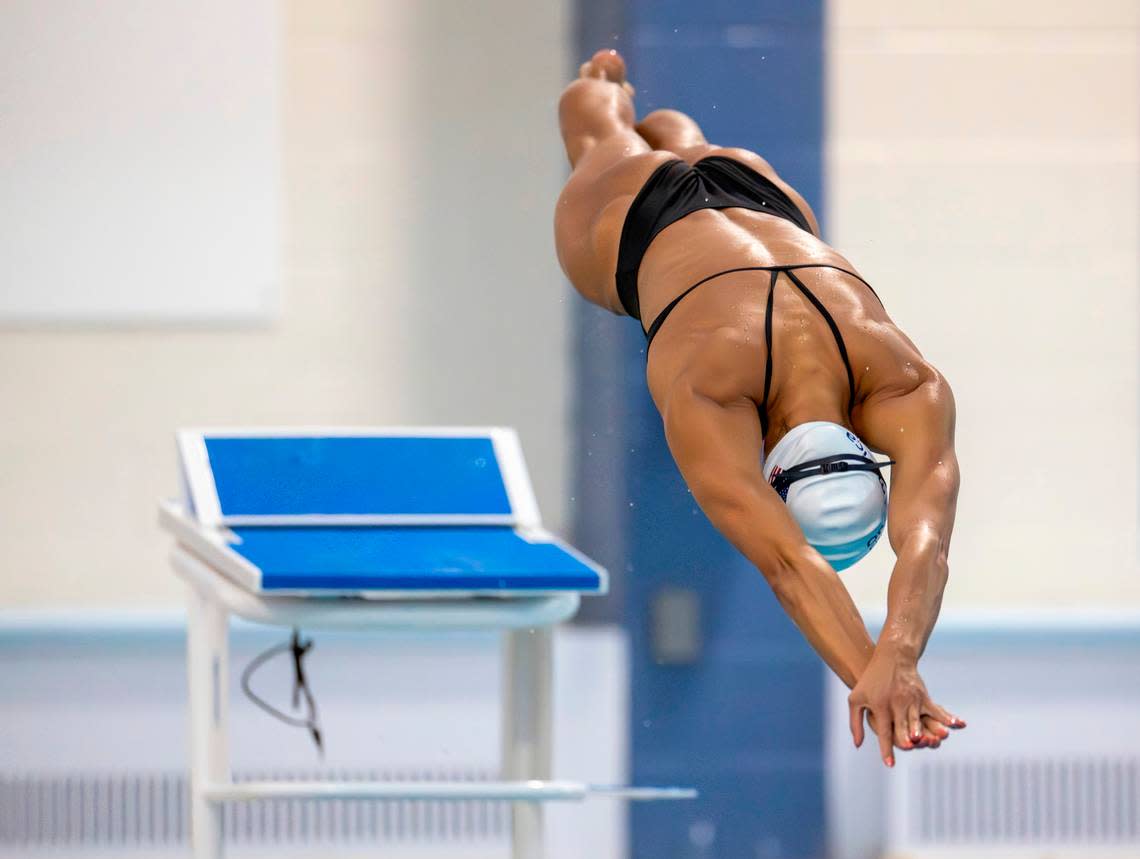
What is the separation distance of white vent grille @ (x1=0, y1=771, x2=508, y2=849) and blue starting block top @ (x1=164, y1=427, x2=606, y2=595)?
121 cm

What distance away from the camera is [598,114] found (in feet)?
12.5

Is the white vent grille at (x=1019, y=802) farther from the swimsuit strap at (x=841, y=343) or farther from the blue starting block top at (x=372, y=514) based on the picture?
the swimsuit strap at (x=841, y=343)

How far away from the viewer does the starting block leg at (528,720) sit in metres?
3.19

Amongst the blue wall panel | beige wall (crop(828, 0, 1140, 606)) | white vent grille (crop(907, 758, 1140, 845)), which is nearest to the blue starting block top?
the blue wall panel

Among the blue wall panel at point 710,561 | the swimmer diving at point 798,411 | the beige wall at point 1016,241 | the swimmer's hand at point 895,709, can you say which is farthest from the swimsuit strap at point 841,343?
the beige wall at point 1016,241

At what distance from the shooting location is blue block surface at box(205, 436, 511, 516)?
3.25 meters

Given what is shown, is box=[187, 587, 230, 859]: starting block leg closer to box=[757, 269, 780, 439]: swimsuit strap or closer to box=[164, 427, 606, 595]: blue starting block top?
box=[164, 427, 606, 595]: blue starting block top

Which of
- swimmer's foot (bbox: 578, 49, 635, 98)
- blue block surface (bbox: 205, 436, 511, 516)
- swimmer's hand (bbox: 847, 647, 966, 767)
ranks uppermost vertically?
swimmer's foot (bbox: 578, 49, 635, 98)

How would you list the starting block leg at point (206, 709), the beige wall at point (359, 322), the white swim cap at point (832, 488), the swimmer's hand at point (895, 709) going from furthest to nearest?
Result: the beige wall at point (359, 322) → the starting block leg at point (206, 709) → the white swim cap at point (832, 488) → the swimmer's hand at point (895, 709)

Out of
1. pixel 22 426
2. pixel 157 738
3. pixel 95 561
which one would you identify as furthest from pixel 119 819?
pixel 22 426

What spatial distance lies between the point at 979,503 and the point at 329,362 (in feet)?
6.00

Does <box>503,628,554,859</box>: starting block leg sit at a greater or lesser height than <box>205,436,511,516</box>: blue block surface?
lesser

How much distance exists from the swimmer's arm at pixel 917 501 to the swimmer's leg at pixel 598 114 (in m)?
1.18

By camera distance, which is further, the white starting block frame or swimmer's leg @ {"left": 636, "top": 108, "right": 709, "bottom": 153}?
swimmer's leg @ {"left": 636, "top": 108, "right": 709, "bottom": 153}
